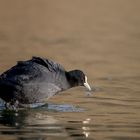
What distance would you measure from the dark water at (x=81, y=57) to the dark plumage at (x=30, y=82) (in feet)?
0.78

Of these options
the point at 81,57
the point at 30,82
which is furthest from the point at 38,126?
the point at 81,57

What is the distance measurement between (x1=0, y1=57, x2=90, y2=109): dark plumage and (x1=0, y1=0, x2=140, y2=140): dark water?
0.78 ft

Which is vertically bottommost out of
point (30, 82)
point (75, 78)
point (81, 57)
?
point (30, 82)

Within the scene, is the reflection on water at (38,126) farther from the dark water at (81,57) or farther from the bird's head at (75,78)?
the bird's head at (75,78)

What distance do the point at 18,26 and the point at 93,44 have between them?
4.20 m

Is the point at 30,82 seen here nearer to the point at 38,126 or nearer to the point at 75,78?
the point at 75,78

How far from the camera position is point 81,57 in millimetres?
21891

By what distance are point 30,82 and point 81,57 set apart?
25.2 ft

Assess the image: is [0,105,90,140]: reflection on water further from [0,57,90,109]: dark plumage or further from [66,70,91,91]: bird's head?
[66,70,91,91]: bird's head

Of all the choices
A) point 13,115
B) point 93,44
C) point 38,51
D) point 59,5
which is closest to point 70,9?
point 59,5

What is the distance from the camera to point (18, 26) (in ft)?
92.3

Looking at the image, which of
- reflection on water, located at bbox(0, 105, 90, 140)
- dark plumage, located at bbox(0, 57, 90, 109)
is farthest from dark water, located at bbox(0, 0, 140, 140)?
dark plumage, located at bbox(0, 57, 90, 109)

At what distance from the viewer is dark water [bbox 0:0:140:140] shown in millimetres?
12539

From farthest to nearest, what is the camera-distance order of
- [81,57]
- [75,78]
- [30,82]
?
1. [81,57]
2. [75,78]
3. [30,82]
